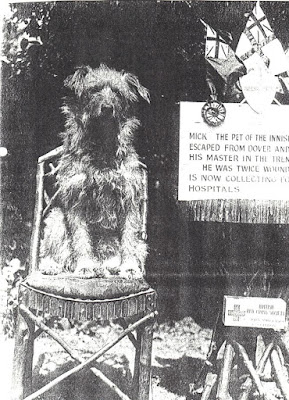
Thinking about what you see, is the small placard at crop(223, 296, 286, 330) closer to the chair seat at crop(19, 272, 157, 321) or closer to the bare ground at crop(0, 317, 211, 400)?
the bare ground at crop(0, 317, 211, 400)

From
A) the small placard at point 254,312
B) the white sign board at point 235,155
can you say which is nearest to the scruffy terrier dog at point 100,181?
the white sign board at point 235,155

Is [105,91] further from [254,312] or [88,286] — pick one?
[254,312]

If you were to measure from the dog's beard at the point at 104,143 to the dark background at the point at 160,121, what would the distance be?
0.09 meters

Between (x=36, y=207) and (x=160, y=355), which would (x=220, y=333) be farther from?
(x=36, y=207)

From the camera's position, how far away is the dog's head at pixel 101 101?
154 centimetres

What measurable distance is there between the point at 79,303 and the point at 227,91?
84 cm

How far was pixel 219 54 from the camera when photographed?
60.7 inches

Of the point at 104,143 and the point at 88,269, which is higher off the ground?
the point at 104,143

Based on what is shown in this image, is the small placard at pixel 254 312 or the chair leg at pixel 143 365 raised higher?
the small placard at pixel 254 312

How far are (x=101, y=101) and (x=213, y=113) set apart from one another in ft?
1.21

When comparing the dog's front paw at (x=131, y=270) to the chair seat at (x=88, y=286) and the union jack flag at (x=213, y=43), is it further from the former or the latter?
the union jack flag at (x=213, y=43)

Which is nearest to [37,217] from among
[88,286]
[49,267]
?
[49,267]

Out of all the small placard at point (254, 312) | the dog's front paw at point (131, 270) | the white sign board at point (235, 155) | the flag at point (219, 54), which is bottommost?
the small placard at point (254, 312)

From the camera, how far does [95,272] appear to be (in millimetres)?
1535
